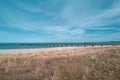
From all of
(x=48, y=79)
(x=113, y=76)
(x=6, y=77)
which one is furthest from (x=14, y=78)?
(x=113, y=76)

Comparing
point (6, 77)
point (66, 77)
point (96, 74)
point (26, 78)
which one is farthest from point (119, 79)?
point (6, 77)

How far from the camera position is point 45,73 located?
7957mm

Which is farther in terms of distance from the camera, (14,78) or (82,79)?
(14,78)

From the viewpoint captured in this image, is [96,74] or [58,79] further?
[96,74]

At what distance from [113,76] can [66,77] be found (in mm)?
2303

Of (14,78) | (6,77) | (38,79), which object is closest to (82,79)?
(38,79)

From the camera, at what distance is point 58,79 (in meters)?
6.76

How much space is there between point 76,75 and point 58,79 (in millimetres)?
1148

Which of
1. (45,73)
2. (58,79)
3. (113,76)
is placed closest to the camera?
(58,79)

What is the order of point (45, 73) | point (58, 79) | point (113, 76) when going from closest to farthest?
Answer: 1. point (58, 79)
2. point (113, 76)
3. point (45, 73)

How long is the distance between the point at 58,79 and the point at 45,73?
1.39m

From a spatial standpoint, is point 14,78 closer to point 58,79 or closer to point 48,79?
point 48,79

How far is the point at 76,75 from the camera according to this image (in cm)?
747

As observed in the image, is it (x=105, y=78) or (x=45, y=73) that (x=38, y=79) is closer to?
(x=45, y=73)
